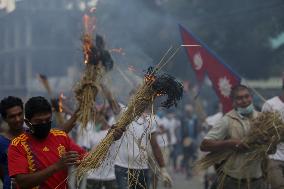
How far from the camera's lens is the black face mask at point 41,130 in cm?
421

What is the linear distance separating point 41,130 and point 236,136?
8.30 feet

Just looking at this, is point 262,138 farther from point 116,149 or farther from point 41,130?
point 41,130

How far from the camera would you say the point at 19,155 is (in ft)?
13.6

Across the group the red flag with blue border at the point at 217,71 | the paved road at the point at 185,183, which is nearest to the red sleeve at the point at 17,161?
the red flag with blue border at the point at 217,71

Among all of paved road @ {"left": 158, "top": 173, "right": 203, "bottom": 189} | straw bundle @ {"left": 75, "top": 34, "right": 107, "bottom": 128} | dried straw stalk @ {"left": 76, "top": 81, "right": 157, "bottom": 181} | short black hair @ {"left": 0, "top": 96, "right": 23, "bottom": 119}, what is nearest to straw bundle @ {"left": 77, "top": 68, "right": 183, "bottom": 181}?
dried straw stalk @ {"left": 76, "top": 81, "right": 157, "bottom": 181}

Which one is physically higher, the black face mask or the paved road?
the black face mask

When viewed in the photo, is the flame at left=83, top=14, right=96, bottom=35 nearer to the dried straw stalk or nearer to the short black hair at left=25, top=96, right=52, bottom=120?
the dried straw stalk

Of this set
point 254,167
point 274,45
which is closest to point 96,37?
point 254,167

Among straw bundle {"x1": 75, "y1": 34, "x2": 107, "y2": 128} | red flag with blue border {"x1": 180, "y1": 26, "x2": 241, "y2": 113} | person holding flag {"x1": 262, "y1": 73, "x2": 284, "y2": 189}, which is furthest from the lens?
red flag with blue border {"x1": 180, "y1": 26, "x2": 241, "y2": 113}

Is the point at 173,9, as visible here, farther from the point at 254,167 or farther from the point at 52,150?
the point at 52,150

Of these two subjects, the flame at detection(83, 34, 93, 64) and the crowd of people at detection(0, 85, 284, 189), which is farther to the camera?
the flame at detection(83, 34, 93, 64)

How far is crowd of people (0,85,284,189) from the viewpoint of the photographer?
4.18m

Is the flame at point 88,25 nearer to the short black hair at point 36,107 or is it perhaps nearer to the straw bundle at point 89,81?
the straw bundle at point 89,81

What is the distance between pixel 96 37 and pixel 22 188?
10.1ft
